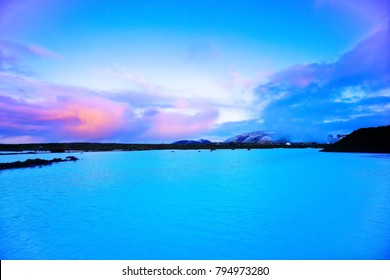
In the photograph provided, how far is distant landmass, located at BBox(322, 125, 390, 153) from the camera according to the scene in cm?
6009

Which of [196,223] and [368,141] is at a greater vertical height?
[368,141]

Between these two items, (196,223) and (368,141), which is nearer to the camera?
(196,223)

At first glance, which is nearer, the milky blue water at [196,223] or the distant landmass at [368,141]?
the milky blue water at [196,223]

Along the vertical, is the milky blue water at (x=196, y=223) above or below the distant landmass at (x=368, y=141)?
below

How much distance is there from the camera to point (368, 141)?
64500 mm

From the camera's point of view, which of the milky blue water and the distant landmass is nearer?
the milky blue water

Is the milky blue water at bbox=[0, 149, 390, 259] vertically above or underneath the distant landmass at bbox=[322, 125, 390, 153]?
underneath

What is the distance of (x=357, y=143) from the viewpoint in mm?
67312

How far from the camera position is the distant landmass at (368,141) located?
197 ft
